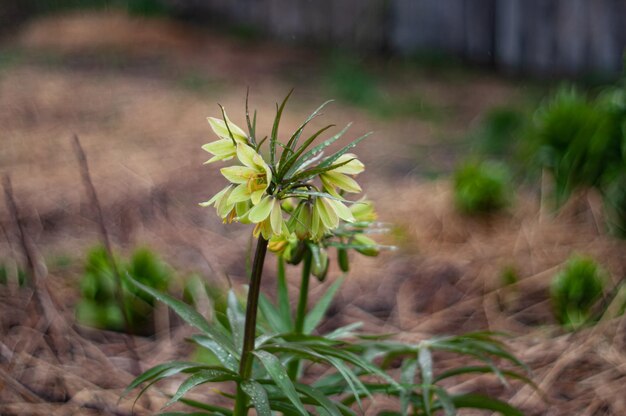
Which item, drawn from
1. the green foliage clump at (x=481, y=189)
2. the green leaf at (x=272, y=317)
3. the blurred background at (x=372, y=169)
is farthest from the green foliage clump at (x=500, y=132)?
the green leaf at (x=272, y=317)

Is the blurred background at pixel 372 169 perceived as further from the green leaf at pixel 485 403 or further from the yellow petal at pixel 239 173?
the yellow petal at pixel 239 173

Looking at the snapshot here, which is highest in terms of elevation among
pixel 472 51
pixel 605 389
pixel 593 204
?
pixel 472 51

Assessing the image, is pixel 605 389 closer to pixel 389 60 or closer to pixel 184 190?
pixel 184 190

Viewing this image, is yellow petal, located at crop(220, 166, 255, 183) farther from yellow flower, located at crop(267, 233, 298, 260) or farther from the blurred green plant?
yellow flower, located at crop(267, 233, 298, 260)

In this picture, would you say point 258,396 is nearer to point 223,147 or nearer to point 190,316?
point 190,316

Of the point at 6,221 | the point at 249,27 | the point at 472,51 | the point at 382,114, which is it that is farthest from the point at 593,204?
the point at 249,27

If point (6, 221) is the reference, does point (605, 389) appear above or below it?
below
